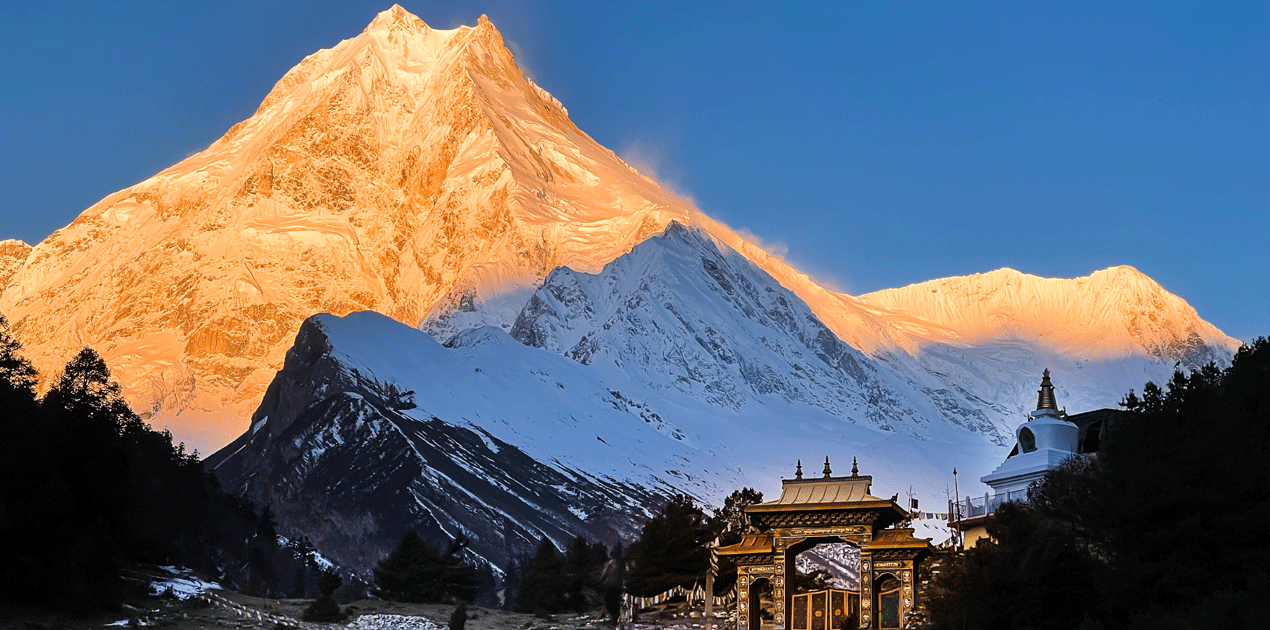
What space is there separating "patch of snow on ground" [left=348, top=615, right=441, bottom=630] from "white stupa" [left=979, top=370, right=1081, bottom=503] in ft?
75.5

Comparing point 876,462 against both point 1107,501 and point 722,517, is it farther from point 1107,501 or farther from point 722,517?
point 1107,501

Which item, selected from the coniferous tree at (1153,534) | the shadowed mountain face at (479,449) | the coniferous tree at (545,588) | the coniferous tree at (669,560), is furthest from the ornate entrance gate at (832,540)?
the shadowed mountain face at (479,449)

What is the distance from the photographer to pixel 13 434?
55781mm

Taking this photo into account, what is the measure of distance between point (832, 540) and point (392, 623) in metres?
19.5

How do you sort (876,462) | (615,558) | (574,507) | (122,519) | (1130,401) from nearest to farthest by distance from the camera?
(1130,401), (122,519), (615,558), (574,507), (876,462)

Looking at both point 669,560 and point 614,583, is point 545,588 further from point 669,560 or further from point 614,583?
point 669,560

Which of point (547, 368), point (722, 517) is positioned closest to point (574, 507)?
point (547, 368)

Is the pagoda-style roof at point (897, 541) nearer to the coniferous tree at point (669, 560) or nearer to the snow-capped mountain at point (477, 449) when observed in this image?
the coniferous tree at point (669, 560)

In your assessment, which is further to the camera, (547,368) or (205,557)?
(547,368)

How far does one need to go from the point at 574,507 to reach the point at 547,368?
1484 inches

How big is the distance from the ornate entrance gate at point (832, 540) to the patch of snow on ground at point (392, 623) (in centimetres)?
1412

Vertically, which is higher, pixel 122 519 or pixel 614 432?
pixel 614 432

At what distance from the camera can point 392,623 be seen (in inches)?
2643

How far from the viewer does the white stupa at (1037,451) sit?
6075cm
